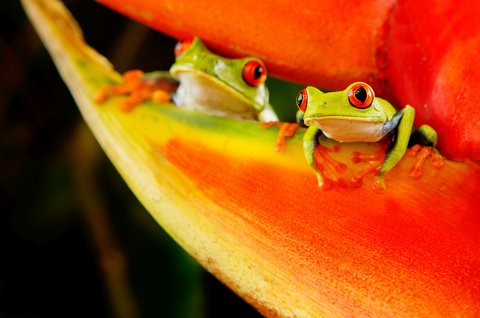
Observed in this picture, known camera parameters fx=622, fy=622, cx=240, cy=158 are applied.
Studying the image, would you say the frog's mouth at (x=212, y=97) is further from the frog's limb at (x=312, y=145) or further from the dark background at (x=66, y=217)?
the dark background at (x=66, y=217)

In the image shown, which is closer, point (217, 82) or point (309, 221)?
point (309, 221)

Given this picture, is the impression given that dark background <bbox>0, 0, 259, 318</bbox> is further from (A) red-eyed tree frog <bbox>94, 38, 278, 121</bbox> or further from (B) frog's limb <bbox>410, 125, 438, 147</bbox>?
(B) frog's limb <bbox>410, 125, 438, 147</bbox>

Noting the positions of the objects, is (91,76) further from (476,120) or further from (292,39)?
(476,120)

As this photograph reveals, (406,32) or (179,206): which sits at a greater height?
(406,32)

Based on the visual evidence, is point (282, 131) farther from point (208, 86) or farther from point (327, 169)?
point (208, 86)

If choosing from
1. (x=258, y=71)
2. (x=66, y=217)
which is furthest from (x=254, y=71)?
(x=66, y=217)

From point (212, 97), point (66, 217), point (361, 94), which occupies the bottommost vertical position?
point (66, 217)

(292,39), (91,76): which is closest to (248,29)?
(292,39)
